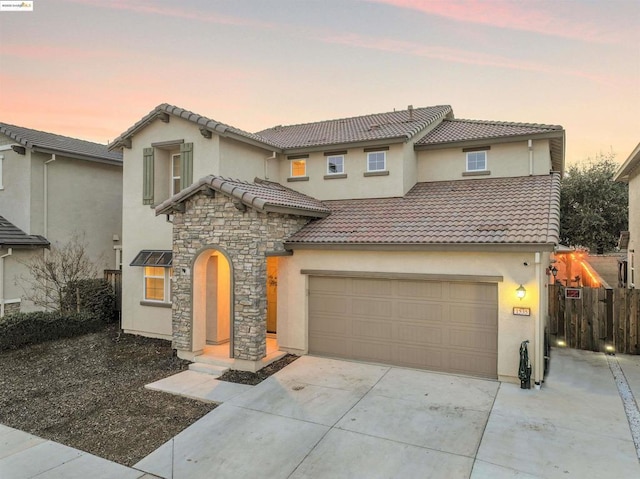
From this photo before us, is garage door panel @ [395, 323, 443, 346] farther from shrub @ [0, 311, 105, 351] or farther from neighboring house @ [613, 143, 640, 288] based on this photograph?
shrub @ [0, 311, 105, 351]

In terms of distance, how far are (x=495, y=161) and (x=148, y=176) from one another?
38.3ft

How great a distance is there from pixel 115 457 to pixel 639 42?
1804 centimetres

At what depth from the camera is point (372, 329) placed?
33.1 ft

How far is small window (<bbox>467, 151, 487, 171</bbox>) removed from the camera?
1307 cm

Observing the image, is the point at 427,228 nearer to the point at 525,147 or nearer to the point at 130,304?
the point at 525,147

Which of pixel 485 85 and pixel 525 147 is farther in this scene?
pixel 485 85

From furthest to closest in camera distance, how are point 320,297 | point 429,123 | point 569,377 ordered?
point 429,123
point 320,297
point 569,377

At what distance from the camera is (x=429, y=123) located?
14.5 metres

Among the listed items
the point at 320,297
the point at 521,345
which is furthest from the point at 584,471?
the point at 320,297

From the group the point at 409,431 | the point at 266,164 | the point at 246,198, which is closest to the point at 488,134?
the point at 266,164

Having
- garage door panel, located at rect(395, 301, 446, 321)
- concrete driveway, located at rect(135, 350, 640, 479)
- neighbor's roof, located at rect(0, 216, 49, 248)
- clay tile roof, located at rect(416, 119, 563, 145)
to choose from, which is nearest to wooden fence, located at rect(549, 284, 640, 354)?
concrete driveway, located at rect(135, 350, 640, 479)

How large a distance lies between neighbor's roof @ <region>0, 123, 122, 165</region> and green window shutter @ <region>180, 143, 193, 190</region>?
275 inches

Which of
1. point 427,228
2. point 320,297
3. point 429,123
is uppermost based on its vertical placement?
point 429,123

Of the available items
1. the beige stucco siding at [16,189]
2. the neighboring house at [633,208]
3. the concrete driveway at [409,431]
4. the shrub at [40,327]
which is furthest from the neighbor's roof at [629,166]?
the beige stucco siding at [16,189]
